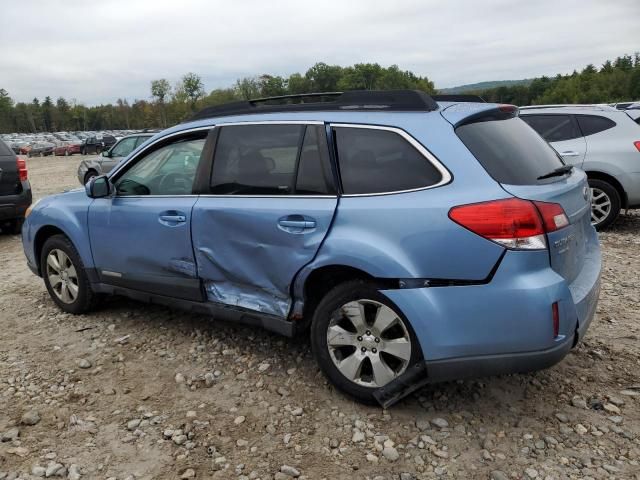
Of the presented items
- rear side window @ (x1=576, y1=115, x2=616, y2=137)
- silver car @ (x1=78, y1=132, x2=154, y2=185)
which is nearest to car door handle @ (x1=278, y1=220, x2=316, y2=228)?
rear side window @ (x1=576, y1=115, x2=616, y2=137)

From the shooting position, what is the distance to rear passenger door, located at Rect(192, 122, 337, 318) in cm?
Answer: 320

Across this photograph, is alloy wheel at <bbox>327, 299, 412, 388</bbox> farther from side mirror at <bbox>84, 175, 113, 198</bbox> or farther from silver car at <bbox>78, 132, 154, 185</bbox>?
silver car at <bbox>78, 132, 154, 185</bbox>

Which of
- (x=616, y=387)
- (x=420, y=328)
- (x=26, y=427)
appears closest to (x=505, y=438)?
(x=420, y=328)

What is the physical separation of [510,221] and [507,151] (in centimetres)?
54

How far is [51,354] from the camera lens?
407cm

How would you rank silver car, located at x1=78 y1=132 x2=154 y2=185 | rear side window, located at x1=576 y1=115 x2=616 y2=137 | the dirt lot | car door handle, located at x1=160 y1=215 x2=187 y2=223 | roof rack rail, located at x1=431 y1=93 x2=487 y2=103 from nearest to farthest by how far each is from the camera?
the dirt lot → roof rack rail, located at x1=431 y1=93 x2=487 y2=103 → car door handle, located at x1=160 y1=215 x2=187 y2=223 → rear side window, located at x1=576 y1=115 x2=616 y2=137 → silver car, located at x1=78 y1=132 x2=154 y2=185

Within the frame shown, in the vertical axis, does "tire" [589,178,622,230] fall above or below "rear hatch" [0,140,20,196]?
below

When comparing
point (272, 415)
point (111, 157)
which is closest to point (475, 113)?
point (272, 415)

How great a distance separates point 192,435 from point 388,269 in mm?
1394

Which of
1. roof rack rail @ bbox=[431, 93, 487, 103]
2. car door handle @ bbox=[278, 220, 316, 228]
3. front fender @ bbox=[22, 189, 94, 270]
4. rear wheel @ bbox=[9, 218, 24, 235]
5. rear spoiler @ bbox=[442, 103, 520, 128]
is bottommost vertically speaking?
rear wheel @ bbox=[9, 218, 24, 235]

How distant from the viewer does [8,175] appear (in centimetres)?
814

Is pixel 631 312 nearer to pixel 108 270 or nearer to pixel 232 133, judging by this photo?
pixel 232 133

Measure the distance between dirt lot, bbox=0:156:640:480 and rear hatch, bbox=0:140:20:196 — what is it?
15.0ft

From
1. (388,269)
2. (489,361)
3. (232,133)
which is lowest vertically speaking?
(489,361)
